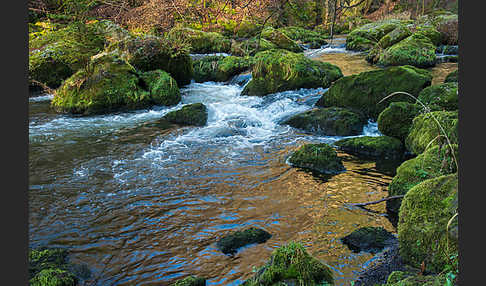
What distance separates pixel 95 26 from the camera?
16281 mm

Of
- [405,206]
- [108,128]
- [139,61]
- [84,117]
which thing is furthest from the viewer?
[139,61]

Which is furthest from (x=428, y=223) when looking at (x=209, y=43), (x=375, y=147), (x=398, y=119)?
(x=209, y=43)

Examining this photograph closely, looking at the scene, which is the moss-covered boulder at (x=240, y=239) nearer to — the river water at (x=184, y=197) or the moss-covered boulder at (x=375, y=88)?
the river water at (x=184, y=197)

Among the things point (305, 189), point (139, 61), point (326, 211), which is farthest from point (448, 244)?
point (139, 61)

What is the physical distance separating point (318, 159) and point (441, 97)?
11.9 feet

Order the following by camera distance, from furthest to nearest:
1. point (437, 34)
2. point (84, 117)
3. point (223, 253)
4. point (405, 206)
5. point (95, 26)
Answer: point (437, 34), point (95, 26), point (84, 117), point (223, 253), point (405, 206)

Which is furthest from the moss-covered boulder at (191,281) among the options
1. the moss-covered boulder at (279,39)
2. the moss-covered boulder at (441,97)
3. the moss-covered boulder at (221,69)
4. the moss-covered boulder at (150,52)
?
the moss-covered boulder at (279,39)

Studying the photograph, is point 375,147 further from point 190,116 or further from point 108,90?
point 108,90

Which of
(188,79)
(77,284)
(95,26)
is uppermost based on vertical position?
(95,26)

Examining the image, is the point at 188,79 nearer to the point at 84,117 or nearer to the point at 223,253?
the point at 84,117

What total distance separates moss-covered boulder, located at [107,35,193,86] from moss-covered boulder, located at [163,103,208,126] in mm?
4322

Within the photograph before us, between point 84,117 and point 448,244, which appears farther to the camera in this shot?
point 84,117

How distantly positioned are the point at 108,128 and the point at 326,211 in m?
7.66

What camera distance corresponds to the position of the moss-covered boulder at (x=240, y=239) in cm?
503
